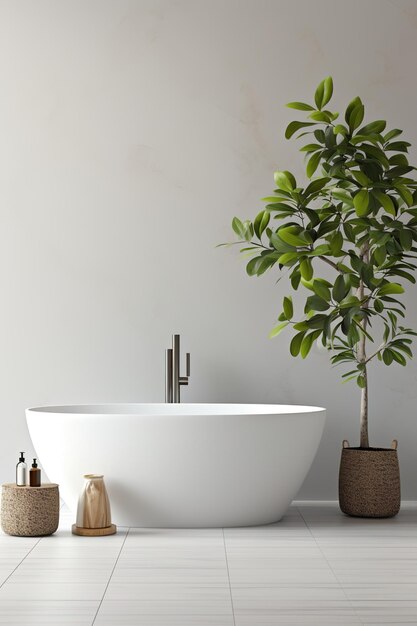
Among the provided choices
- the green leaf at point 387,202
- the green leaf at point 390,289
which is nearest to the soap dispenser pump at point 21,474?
the green leaf at point 390,289

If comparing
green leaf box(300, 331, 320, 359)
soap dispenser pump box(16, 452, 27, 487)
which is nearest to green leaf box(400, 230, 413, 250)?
green leaf box(300, 331, 320, 359)

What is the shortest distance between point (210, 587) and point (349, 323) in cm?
134

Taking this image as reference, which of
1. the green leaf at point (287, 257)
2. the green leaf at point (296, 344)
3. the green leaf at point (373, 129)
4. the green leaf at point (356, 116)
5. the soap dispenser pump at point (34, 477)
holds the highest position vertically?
the green leaf at point (356, 116)

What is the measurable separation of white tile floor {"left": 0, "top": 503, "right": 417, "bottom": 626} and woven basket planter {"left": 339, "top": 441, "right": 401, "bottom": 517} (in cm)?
18

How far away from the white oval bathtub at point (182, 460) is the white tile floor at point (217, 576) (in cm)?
8

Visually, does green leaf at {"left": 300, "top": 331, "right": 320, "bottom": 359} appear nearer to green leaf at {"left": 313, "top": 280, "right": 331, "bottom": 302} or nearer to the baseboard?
green leaf at {"left": 313, "top": 280, "right": 331, "bottom": 302}

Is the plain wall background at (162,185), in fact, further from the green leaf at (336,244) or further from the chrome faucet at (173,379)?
the green leaf at (336,244)

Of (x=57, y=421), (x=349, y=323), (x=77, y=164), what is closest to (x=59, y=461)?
(x=57, y=421)

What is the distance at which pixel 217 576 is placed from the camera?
2609 millimetres

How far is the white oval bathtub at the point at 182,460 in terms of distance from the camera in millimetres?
3254

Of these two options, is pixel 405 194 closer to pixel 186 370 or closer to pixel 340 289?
pixel 340 289

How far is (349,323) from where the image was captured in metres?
3.51

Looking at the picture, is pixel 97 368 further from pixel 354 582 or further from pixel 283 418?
pixel 354 582

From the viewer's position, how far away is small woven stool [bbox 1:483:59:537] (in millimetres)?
3197
